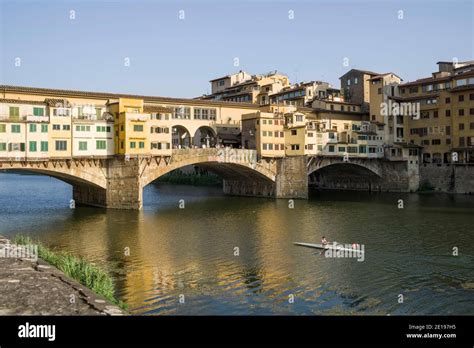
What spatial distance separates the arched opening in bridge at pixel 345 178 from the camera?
90.0 metres

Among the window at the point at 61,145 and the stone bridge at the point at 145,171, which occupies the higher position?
the window at the point at 61,145

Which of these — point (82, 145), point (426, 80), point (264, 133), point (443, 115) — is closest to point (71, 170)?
point (82, 145)

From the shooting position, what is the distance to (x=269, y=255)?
33562mm

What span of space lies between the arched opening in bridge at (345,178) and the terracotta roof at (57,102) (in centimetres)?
4831

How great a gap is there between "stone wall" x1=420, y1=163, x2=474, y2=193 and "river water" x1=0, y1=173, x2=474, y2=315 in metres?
17.4

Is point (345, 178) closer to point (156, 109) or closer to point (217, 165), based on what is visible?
point (217, 165)

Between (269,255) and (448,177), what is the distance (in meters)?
60.3

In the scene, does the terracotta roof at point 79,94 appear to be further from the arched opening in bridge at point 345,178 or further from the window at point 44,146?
the arched opening in bridge at point 345,178

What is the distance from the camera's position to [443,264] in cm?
3067
